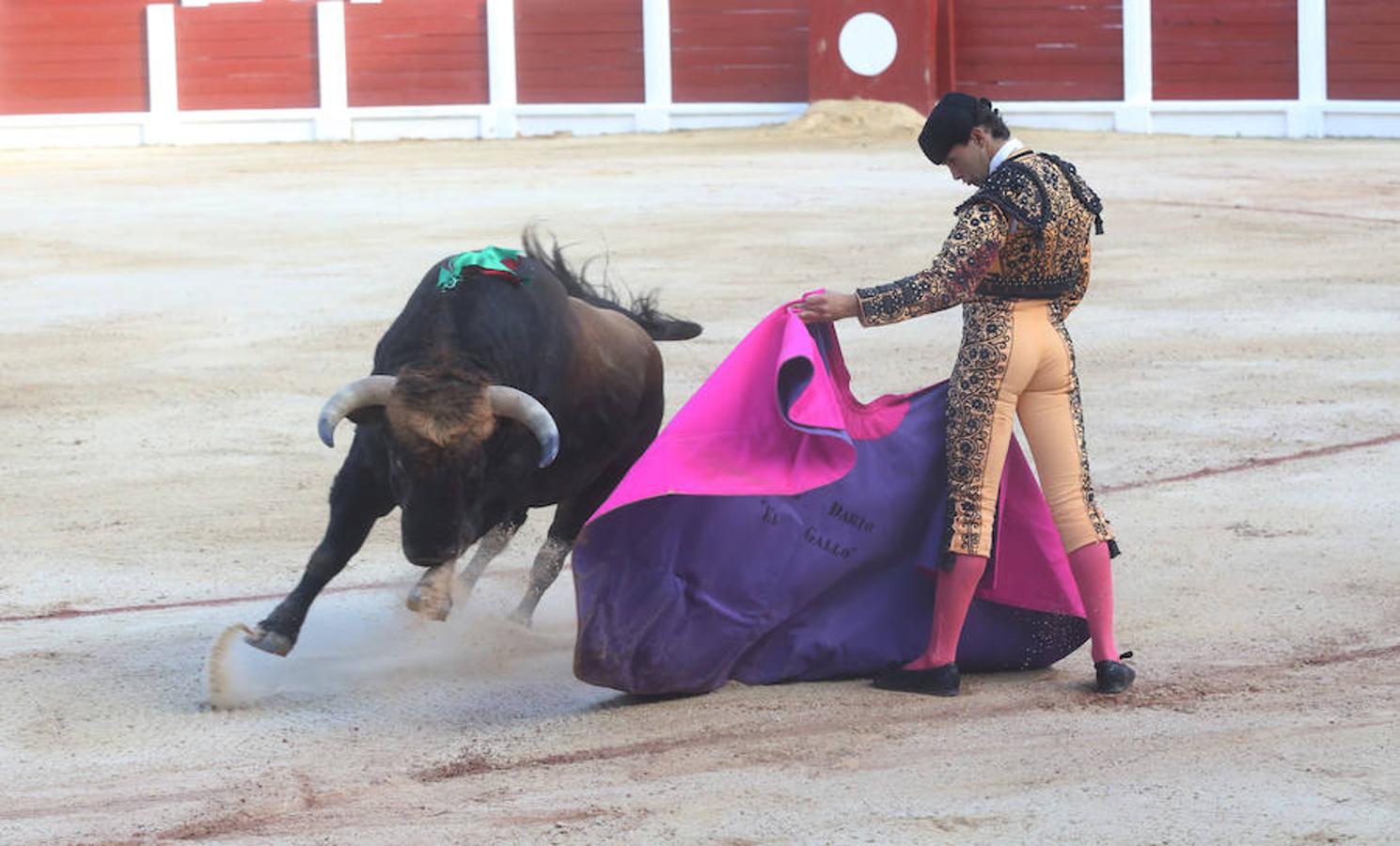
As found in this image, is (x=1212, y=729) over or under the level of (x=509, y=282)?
under

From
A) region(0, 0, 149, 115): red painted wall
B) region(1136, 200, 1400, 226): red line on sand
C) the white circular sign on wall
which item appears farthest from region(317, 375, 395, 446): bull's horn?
region(0, 0, 149, 115): red painted wall

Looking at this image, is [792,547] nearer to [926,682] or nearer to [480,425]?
[926,682]

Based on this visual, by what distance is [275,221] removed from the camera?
10859 mm

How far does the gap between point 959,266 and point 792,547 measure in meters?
0.59

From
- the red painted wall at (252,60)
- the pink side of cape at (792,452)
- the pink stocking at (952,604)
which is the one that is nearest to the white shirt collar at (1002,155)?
the pink side of cape at (792,452)

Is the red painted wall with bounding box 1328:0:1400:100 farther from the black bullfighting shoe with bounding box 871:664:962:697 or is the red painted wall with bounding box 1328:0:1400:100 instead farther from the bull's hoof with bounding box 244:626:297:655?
the bull's hoof with bounding box 244:626:297:655

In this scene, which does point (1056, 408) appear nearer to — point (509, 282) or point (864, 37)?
point (509, 282)

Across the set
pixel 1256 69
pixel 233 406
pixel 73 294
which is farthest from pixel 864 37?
pixel 233 406

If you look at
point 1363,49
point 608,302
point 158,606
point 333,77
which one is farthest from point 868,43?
point 158,606

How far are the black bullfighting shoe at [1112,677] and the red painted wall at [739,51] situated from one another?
1299 cm

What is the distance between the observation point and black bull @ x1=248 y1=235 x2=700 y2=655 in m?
3.60

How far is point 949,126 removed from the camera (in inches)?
133

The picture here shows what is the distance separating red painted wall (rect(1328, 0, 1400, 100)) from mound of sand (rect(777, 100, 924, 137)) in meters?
2.96

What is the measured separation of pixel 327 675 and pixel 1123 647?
146 centimetres
